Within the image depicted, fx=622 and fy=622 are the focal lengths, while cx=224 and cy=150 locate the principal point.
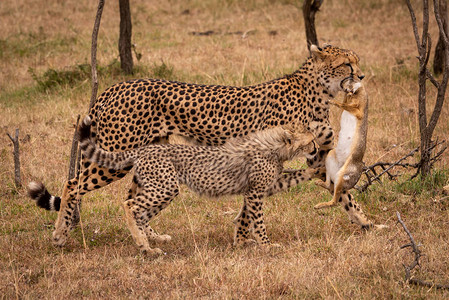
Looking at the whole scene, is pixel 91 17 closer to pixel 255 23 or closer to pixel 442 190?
pixel 255 23

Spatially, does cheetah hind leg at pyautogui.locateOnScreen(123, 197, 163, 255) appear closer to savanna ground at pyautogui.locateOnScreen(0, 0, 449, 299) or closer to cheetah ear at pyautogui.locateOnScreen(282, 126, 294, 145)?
savanna ground at pyautogui.locateOnScreen(0, 0, 449, 299)

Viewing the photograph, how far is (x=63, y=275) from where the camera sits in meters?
3.95

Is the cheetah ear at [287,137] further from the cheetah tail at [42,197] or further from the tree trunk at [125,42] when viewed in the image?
the tree trunk at [125,42]

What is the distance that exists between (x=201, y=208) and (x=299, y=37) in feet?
20.7

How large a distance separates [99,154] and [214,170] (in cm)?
83

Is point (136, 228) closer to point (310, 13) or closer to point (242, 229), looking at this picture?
point (242, 229)

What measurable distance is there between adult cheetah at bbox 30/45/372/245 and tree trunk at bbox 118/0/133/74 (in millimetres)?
4304

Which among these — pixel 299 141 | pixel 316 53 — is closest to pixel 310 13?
pixel 316 53

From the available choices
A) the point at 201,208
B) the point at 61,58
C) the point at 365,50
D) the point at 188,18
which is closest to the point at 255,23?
the point at 188,18

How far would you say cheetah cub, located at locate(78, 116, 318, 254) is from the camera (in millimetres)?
4332

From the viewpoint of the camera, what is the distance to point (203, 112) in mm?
4602

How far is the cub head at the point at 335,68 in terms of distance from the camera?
4617 mm

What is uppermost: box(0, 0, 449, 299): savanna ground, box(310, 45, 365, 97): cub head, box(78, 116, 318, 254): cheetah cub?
box(310, 45, 365, 97): cub head

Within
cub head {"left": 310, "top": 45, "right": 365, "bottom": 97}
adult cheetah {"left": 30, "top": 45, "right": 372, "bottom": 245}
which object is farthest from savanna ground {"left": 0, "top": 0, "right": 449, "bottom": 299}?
cub head {"left": 310, "top": 45, "right": 365, "bottom": 97}
